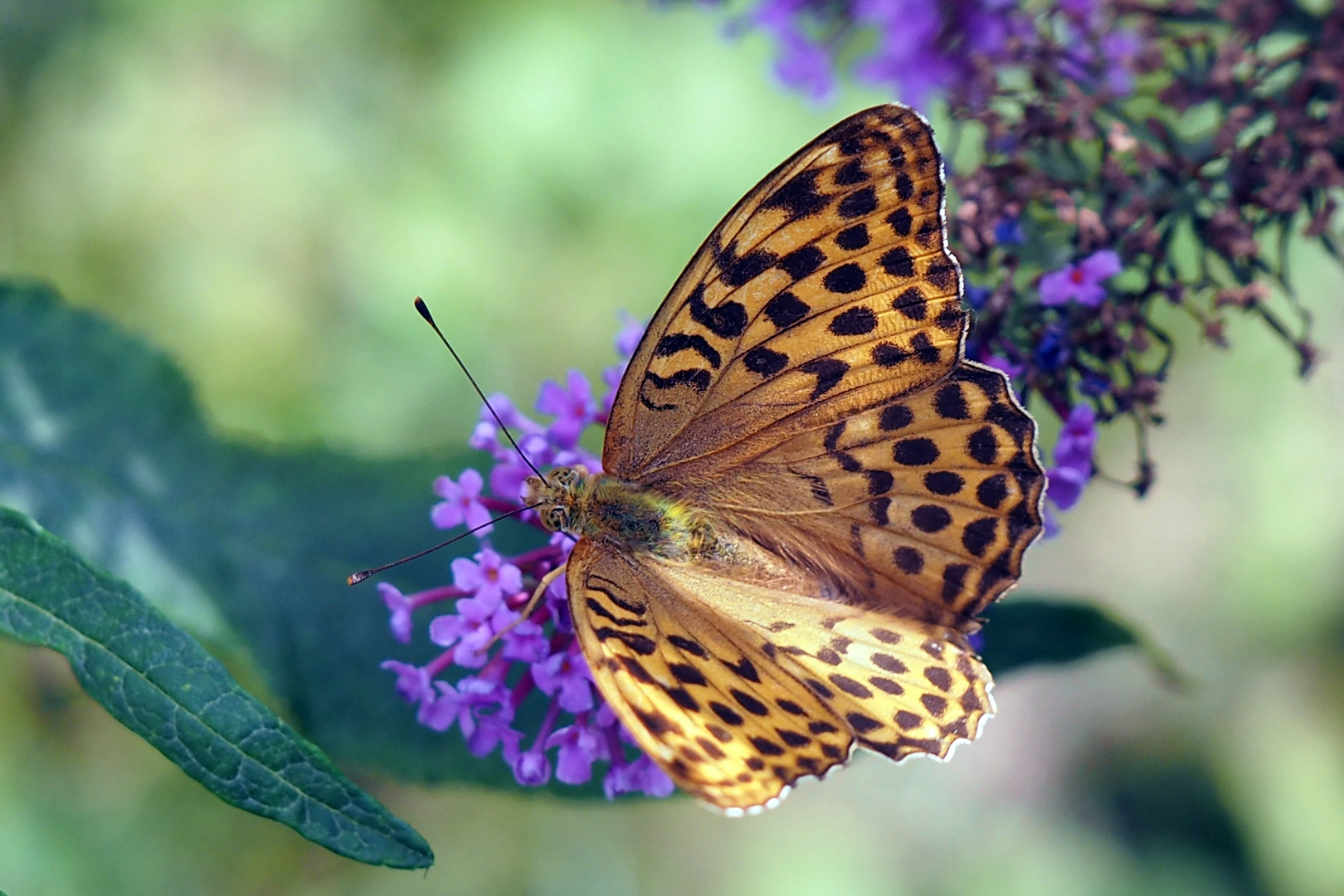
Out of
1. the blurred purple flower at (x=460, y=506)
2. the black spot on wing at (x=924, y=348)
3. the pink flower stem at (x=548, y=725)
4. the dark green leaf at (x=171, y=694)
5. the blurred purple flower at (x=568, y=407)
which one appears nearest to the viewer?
the dark green leaf at (x=171, y=694)

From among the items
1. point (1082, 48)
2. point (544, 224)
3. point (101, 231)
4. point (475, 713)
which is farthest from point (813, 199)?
point (101, 231)

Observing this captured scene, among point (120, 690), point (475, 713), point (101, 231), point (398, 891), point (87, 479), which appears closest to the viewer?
point (120, 690)

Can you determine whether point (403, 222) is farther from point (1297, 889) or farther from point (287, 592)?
point (1297, 889)

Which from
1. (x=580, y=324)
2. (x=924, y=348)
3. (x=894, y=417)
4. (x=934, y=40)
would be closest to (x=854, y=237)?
(x=924, y=348)

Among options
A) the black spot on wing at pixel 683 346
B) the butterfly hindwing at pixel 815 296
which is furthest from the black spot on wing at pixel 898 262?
the black spot on wing at pixel 683 346

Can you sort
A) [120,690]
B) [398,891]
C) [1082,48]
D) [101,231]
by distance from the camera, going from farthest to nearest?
[101,231], [398,891], [1082,48], [120,690]

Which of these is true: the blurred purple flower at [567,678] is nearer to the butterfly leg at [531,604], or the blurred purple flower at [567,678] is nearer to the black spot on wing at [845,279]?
the butterfly leg at [531,604]
